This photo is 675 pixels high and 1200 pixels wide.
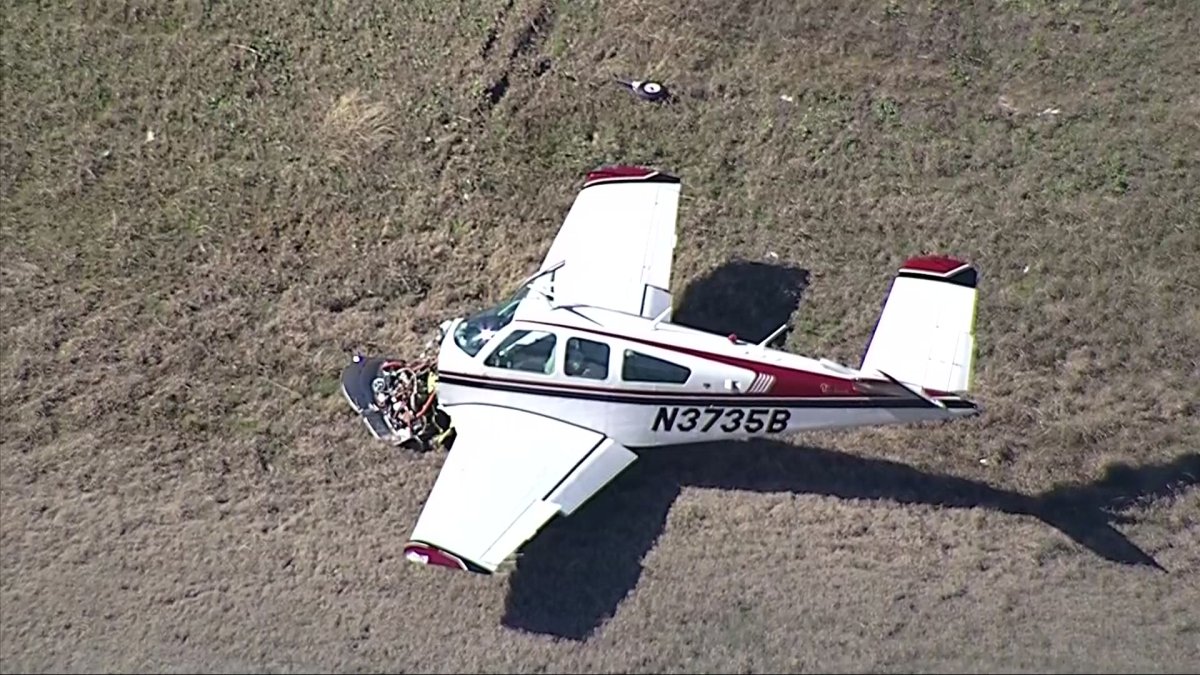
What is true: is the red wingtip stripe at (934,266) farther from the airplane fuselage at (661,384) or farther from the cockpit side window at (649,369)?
the cockpit side window at (649,369)

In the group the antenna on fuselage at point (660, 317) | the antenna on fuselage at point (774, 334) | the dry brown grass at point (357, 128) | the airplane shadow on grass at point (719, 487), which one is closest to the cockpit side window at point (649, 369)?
the antenna on fuselage at point (660, 317)

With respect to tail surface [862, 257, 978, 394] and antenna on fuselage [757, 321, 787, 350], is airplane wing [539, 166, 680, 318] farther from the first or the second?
tail surface [862, 257, 978, 394]

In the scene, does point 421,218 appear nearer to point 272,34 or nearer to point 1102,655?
point 272,34

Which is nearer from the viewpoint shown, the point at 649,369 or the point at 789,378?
the point at 789,378

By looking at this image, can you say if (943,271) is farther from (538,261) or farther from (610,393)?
(538,261)

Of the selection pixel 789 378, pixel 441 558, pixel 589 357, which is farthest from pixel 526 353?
pixel 789 378
